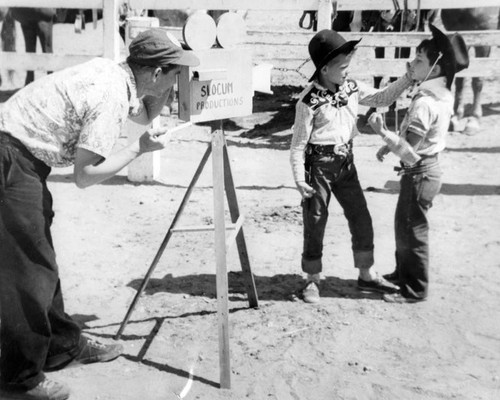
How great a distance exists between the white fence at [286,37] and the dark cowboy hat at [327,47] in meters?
2.76

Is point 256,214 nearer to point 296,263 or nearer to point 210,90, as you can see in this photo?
point 296,263

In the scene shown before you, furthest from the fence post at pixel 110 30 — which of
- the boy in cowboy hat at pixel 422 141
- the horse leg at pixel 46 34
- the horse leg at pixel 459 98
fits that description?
the horse leg at pixel 46 34

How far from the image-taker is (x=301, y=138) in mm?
4812

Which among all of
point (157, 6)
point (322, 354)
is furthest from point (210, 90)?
point (157, 6)

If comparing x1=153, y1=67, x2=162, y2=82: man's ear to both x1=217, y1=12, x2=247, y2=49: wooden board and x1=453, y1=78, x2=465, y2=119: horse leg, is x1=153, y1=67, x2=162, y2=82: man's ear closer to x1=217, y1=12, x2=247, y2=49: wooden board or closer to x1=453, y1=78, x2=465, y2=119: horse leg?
x1=217, y1=12, x2=247, y2=49: wooden board

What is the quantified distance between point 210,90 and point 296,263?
2.11 m

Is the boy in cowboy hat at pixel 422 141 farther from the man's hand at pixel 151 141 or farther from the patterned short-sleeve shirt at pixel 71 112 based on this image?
the patterned short-sleeve shirt at pixel 71 112

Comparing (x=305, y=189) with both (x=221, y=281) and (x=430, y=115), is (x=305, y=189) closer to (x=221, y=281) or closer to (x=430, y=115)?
(x=430, y=115)

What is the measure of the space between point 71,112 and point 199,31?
889 mm

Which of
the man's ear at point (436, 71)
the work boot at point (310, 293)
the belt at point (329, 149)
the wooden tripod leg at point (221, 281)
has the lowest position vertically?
the work boot at point (310, 293)

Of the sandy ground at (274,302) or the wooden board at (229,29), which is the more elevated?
the wooden board at (229,29)

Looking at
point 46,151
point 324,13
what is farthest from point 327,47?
point 324,13

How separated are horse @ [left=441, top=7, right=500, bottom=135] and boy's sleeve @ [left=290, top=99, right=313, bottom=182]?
541 cm

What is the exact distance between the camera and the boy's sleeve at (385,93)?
197 inches
